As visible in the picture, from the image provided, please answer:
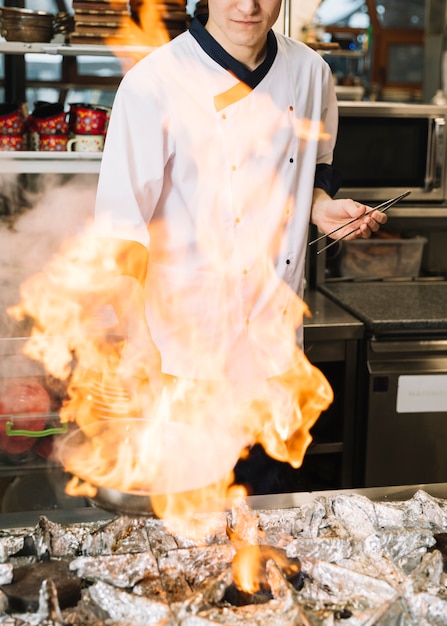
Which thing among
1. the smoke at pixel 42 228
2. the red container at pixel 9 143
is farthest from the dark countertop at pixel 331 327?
the red container at pixel 9 143

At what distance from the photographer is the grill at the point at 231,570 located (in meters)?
1.18

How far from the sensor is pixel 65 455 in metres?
1.36

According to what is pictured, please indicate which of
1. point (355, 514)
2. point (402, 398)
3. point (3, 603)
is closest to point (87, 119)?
point (402, 398)

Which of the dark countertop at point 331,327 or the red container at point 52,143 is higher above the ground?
the red container at point 52,143

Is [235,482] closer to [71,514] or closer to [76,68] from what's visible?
[71,514]

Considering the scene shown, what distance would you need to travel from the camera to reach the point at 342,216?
2084 millimetres

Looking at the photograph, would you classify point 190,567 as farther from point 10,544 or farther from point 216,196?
point 216,196

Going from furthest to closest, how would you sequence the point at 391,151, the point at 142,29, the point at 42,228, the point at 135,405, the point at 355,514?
1. the point at 391,151
2. the point at 42,228
3. the point at 142,29
4. the point at 135,405
5. the point at 355,514

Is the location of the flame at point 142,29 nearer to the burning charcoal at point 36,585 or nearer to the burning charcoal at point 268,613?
the burning charcoal at point 36,585

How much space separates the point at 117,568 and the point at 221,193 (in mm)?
1123

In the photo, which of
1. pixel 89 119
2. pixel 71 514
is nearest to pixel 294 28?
pixel 89 119

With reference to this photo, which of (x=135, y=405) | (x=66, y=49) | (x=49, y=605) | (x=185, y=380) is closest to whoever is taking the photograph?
(x=49, y=605)

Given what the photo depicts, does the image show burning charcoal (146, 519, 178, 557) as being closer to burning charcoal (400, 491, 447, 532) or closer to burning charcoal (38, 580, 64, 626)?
burning charcoal (38, 580, 64, 626)

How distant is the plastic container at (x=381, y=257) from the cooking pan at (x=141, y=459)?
78.5 inches
